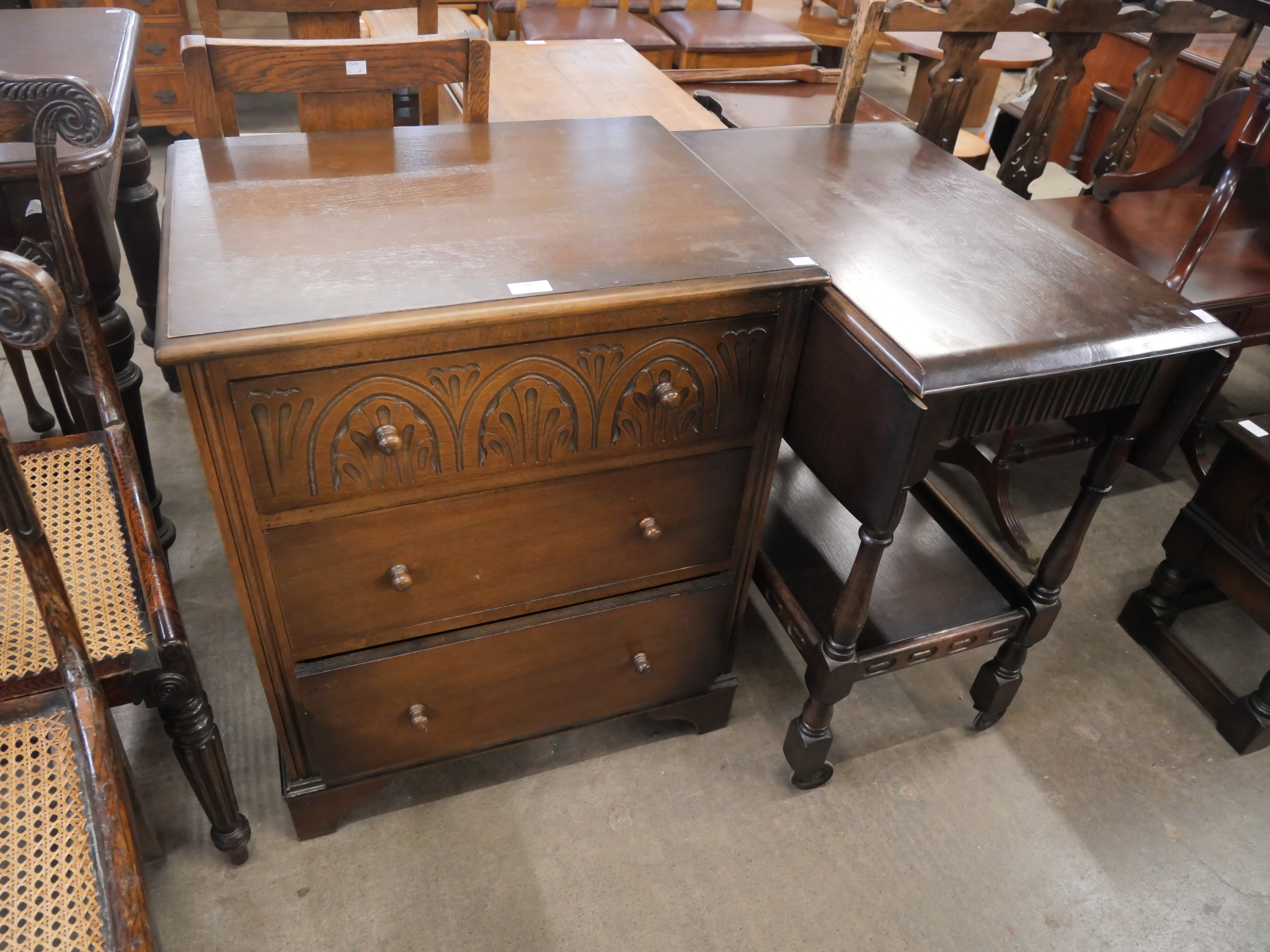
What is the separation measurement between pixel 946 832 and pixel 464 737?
2.79 feet

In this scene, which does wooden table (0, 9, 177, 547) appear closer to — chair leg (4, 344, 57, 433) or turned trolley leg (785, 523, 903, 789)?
chair leg (4, 344, 57, 433)

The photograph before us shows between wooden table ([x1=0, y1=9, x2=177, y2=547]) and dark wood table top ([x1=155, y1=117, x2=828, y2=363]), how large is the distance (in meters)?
0.21

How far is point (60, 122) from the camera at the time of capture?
101 centimetres

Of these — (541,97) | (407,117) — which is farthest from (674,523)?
(407,117)

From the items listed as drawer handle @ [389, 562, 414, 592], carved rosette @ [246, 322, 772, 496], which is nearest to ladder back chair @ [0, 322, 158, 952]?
carved rosette @ [246, 322, 772, 496]

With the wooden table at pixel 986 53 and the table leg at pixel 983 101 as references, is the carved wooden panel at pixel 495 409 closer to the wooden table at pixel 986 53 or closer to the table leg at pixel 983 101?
the wooden table at pixel 986 53

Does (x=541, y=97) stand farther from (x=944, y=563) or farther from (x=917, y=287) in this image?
(x=944, y=563)

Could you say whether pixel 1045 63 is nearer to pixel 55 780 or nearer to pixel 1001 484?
pixel 1001 484

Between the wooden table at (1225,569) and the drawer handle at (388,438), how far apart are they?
5.14 feet

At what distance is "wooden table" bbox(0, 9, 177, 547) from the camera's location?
4.35 feet

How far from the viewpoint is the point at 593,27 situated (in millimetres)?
3283

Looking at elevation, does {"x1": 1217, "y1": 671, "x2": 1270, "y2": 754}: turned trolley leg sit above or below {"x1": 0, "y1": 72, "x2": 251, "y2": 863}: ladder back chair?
below

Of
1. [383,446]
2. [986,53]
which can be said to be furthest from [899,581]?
[986,53]

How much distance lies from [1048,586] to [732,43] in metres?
2.56
